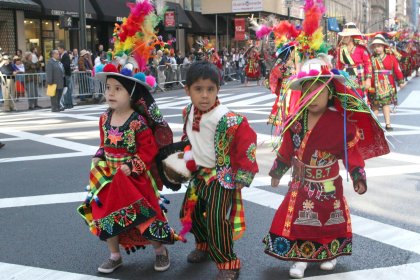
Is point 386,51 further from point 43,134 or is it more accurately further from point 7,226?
point 7,226

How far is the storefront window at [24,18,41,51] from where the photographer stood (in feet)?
71.7

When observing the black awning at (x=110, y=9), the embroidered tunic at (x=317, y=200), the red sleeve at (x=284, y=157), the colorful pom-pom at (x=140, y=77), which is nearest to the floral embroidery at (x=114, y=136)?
the colorful pom-pom at (x=140, y=77)

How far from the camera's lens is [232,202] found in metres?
3.81

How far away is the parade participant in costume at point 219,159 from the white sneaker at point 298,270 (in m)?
0.36

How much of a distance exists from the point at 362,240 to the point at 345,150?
1129mm

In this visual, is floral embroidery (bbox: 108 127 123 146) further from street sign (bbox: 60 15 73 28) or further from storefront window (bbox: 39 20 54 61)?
storefront window (bbox: 39 20 54 61)

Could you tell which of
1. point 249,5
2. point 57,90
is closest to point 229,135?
point 57,90

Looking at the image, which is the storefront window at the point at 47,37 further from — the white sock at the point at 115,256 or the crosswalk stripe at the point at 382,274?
the crosswalk stripe at the point at 382,274

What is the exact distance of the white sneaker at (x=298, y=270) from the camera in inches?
149

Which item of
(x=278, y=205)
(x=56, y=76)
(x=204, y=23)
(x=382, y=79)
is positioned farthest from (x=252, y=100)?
(x=204, y=23)

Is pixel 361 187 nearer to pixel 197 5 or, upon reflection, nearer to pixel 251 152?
pixel 251 152

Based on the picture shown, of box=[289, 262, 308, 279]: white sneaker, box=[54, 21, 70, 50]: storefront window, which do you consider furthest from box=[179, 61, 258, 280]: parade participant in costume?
box=[54, 21, 70, 50]: storefront window

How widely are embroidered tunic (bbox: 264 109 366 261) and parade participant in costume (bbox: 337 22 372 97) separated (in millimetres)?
6580

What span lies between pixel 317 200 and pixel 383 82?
7.75 m
